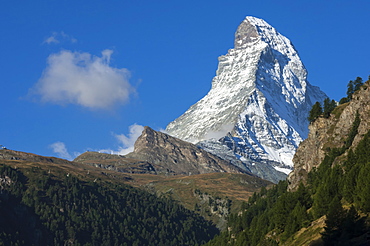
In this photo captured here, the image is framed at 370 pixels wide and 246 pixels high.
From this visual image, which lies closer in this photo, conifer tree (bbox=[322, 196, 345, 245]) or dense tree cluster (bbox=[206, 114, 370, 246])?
conifer tree (bbox=[322, 196, 345, 245])

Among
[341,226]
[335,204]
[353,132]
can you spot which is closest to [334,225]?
[341,226]

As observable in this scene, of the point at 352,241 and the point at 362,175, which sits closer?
the point at 352,241

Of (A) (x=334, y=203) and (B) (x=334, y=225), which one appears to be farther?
(A) (x=334, y=203)

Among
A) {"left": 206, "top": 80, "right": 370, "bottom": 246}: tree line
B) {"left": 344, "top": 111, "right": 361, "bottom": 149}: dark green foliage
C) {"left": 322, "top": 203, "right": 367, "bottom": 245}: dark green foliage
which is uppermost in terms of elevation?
{"left": 344, "top": 111, "right": 361, "bottom": 149}: dark green foliage

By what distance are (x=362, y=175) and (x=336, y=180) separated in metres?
20.4

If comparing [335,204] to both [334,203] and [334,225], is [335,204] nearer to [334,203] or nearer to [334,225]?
[334,203]

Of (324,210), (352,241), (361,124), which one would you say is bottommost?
(352,241)

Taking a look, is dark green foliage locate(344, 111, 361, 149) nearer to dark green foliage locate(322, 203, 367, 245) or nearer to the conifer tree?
dark green foliage locate(322, 203, 367, 245)

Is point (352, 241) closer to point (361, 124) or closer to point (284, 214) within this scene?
point (284, 214)

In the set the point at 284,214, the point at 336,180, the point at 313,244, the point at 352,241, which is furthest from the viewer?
the point at 284,214

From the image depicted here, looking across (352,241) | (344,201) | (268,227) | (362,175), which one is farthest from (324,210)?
(268,227)

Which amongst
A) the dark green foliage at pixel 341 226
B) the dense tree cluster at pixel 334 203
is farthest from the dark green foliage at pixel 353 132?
the dark green foliage at pixel 341 226

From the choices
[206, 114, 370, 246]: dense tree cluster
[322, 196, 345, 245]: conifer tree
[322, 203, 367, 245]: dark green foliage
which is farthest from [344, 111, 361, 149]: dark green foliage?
[322, 196, 345, 245]: conifer tree

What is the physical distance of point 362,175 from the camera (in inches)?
5773
